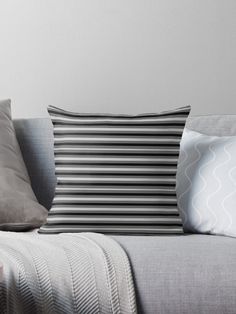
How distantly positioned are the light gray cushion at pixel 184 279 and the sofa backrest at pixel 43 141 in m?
0.77

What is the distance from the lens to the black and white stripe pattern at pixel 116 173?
7.00ft

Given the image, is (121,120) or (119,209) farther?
(121,120)

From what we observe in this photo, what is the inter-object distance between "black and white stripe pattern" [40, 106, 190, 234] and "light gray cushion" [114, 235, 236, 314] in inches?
14.4

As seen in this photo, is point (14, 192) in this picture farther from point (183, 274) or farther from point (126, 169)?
point (183, 274)

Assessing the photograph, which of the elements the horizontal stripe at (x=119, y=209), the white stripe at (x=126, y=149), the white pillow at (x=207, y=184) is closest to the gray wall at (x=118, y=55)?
the white pillow at (x=207, y=184)

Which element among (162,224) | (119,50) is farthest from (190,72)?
(162,224)

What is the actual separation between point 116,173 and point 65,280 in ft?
2.05

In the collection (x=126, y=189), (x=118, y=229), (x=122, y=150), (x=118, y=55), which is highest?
(x=118, y=55)

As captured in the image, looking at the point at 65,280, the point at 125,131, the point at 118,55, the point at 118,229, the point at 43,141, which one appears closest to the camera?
the point at 65,280

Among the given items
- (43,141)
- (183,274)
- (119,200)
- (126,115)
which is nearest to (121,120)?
(126,115)

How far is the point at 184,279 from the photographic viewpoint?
166 centimetres

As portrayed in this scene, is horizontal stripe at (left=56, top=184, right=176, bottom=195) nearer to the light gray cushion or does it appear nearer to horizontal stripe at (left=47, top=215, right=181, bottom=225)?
horizontal stripe at (left=47, top=215, right=181, bottom=225)

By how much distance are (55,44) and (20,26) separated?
16cm

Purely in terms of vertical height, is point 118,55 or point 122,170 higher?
point 118,55
